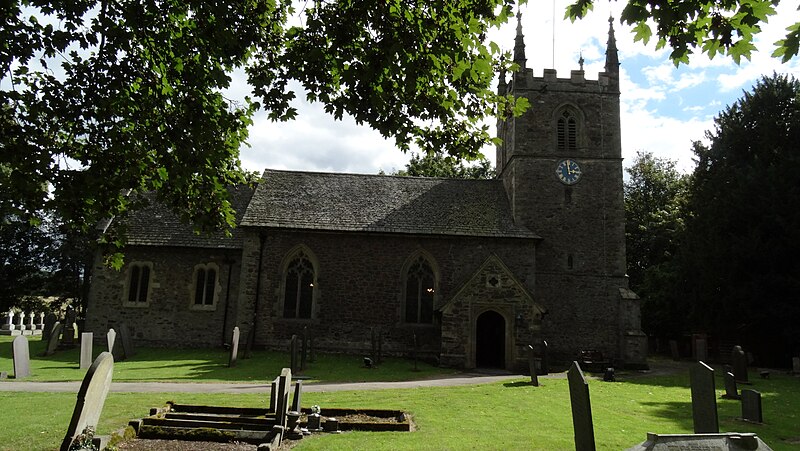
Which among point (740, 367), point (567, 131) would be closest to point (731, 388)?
point (740, 367)

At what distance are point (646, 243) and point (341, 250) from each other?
26770 mm

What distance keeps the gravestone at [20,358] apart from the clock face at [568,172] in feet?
72.2

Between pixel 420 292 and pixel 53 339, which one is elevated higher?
pixel 420 292

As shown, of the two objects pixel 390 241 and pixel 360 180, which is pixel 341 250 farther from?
pixel 360 180

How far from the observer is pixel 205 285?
78.9 ft

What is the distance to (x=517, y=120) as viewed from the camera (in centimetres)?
2650

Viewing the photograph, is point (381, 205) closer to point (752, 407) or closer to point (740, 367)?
point (740, 367)

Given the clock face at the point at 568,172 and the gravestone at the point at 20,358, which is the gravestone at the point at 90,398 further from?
the clock face at the point at 568,172

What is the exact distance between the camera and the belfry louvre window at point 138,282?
78.4 feet

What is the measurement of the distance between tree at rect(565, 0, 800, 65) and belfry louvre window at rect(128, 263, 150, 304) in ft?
74.6

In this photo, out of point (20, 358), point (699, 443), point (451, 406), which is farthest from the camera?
point (20, 358)

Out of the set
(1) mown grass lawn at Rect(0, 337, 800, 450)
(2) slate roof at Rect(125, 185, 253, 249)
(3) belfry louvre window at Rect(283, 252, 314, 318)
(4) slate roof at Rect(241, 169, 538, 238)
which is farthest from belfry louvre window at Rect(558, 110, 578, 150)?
(2) slate roof at Rect(125, 185, 253, 249)

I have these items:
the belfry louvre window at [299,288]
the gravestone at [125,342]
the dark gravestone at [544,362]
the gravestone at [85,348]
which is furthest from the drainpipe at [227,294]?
the dark gravestone at [544,362]

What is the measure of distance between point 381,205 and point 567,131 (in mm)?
9900
